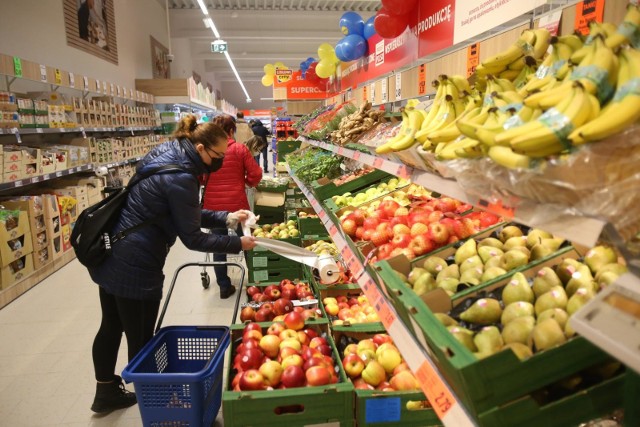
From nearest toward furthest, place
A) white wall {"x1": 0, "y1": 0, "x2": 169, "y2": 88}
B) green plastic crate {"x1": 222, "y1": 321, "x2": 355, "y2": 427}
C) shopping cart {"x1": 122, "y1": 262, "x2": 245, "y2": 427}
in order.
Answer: green plastic crate {"x1": 222, "y1": 321, "x2": 355, "y2": 427}
shopping cart {"x1": 122, "y1": 262, "x2": 245, "y2": 427}
white wall {"x1": 0, "y1": 0, "x2": 169, "y2": 88}

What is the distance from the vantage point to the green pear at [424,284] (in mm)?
1489

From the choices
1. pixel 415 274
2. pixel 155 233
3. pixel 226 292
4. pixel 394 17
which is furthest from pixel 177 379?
pixel 394 17

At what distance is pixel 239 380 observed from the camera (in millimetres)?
2080

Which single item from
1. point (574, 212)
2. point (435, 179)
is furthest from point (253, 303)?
point (574, 212)

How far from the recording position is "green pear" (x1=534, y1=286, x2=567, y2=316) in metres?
Answer: 1.18

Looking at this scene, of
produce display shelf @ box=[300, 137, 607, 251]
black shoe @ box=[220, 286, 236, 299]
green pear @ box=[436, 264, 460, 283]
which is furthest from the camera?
black shoe @ box=[220, 286, 236, 299]

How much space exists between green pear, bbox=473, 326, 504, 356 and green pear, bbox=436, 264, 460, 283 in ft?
1.18

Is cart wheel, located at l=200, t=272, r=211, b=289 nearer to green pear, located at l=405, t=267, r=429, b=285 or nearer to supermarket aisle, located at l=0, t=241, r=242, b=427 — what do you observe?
supermarket aisle, located at l=0, t=241, r=242, b=427

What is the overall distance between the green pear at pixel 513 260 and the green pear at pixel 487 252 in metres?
0.04

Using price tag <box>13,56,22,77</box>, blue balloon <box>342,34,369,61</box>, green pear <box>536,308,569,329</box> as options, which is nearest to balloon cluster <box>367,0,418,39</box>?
blue balloon <box>342,34,369,61</box>

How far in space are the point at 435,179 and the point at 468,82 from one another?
24.6 inches

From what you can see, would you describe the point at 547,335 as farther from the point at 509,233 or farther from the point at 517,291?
the point at 509,233

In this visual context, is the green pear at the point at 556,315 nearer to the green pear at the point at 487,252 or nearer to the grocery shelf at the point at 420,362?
the grocery shelf at the point at 420,362

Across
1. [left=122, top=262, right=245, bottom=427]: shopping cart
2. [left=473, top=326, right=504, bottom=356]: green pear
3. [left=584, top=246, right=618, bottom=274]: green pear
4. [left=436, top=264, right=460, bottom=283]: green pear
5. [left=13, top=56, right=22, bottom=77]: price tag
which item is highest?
[left=13, top=56, right=22, bottom=77]: price tag
